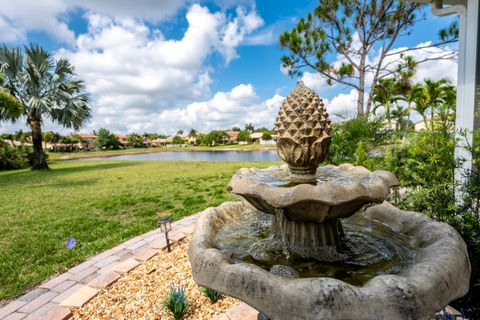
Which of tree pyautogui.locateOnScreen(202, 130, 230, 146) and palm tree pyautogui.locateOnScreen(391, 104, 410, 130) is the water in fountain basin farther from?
tree pyautogui.locateOnScreen(202, 130, 230, 146)

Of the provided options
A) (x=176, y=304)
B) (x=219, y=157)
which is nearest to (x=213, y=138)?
(x=219, y=157)

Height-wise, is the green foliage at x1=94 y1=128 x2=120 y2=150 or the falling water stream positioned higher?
the green foliage at x1=94 y1=128 x2=120 y2=150

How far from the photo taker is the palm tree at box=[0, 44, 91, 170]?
44.0ft

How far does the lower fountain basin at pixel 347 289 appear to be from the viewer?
96 cm

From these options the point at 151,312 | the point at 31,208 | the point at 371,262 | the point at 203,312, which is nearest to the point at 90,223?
the point at 31,208

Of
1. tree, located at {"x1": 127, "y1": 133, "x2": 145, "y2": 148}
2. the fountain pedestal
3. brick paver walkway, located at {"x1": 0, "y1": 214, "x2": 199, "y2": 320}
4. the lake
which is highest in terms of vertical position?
tree, located at {"x1": 127, "y1": 133, "x2": 145, "y2": 148}

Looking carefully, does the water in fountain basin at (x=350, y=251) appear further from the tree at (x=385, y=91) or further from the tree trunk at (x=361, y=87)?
the tree at (x=385, y=91)

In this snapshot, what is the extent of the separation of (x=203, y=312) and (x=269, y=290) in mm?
1432

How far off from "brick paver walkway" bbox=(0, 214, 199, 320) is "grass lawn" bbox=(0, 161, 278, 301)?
0.26 meters

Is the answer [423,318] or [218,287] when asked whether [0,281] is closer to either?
[218,287]

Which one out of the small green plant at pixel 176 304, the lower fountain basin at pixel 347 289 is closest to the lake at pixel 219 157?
the small green plant at pixel 176 304

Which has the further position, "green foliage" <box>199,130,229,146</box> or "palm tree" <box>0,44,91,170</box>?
"green foliage" <box>199,130,229,146</box>

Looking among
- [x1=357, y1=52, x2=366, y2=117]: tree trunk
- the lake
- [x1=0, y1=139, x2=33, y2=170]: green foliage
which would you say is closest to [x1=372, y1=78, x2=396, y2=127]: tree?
[x1=357, y1=52, x2=366, y2=117]: tree trunk

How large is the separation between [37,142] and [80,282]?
15.6 m
